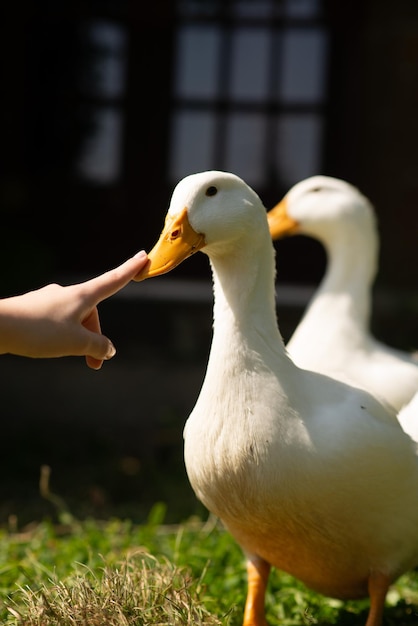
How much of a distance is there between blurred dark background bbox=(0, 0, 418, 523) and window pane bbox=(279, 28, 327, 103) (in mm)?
11

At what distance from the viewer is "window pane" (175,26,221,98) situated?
7660 millimetres

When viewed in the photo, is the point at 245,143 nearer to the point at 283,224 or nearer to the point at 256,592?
the point at 283,224

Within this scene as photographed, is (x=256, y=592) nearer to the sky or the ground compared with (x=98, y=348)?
nearer to the ground

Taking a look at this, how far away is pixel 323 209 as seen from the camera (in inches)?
152

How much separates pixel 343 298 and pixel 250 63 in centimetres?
440

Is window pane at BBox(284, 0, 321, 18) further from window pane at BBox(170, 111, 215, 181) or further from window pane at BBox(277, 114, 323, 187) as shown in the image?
window pane at BBox(170, 111, 215, 181)

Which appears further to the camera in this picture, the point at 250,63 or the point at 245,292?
the point at 250,63

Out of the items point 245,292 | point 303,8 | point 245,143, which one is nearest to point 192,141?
point 245,143

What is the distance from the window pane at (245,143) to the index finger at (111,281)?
5.73m

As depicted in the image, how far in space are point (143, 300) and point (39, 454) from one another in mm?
2383

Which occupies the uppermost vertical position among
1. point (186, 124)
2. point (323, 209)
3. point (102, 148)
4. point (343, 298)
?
point (323, 209)

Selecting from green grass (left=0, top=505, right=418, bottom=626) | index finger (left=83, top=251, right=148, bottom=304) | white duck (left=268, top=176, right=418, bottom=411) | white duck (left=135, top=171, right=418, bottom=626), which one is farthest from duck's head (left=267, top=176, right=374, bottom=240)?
index finger (left=83, top=251, right=148, bottom=304)

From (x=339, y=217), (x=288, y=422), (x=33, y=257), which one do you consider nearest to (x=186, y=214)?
(x=288, y=422)

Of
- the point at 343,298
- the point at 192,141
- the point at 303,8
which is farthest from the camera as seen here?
the point at 192,141
